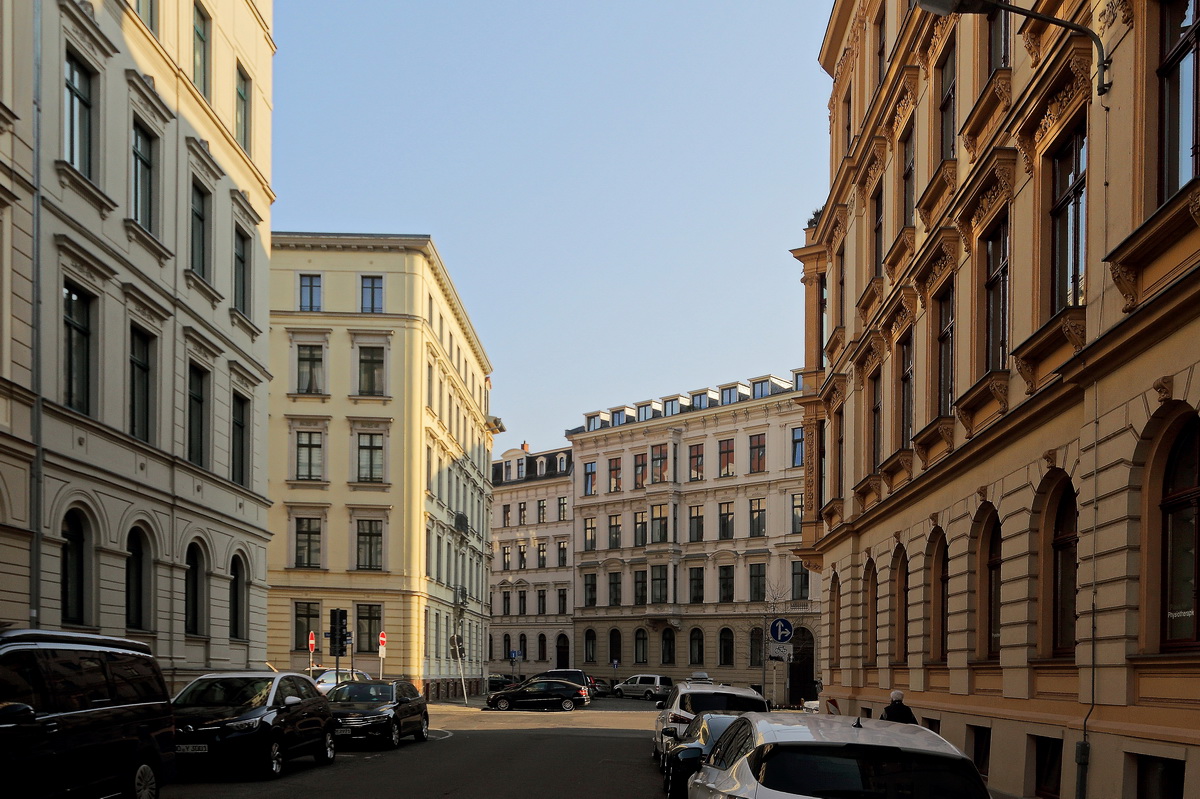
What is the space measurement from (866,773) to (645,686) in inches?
2691

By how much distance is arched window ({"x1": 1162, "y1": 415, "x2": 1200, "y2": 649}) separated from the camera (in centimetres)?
1165

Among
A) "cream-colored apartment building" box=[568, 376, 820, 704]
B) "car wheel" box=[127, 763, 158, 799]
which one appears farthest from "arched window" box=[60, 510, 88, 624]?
"cream-colored apartment building" box=[568, 376, 820, 704]

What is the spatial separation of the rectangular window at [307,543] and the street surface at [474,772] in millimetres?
21753

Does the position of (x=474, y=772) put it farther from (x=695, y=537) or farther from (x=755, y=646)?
(x=695, y=537)

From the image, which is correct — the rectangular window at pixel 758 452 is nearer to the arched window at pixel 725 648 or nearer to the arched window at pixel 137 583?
the arched window at pixel 725 648

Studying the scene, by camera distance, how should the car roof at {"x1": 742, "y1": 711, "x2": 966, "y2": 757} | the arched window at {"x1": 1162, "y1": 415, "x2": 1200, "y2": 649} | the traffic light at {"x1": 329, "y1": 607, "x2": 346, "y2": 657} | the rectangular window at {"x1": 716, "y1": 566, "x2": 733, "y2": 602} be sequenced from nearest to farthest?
the car roof at {"x1": 742, "y1": 711, "x2": 966, "y2": 757} → the arched window at {"x1": 1162, "y1": 415, "x2": 1200, "y2": 649} → the traffic light at {"x1": 329, "y1": 607, "x2": 346, "y2": 657} → the rectangular window at {"x1": 716, "y1": 566, "x2": 733, "y2": 602}

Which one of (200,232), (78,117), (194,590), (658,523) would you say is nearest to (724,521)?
(658,523)

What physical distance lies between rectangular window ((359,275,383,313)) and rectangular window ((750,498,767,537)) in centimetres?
2922

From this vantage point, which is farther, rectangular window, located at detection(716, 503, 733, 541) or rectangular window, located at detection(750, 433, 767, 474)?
rectangular window, located at detection(716, 503, 733, 541)

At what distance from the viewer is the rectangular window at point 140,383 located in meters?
25.4

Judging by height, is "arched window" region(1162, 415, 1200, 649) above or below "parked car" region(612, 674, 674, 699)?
above

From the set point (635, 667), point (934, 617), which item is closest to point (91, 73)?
point (934, 617)

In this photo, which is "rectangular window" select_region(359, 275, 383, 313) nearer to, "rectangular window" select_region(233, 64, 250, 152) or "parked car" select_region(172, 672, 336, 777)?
"rectangular window" select_region(233, 64, 250, 152)

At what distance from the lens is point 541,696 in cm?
5203
